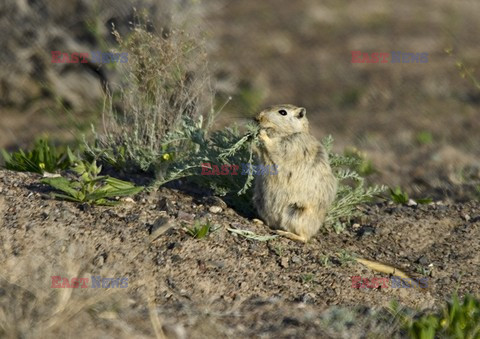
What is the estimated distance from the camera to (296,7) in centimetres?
1427

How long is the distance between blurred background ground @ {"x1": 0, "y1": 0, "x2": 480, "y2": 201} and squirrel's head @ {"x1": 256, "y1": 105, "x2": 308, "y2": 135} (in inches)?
54.4

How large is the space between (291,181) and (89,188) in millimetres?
1405

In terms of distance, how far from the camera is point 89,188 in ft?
16.4

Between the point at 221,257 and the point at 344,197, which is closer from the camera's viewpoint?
the point at 221,257

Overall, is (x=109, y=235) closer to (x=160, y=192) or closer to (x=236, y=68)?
(x=160, y=192)

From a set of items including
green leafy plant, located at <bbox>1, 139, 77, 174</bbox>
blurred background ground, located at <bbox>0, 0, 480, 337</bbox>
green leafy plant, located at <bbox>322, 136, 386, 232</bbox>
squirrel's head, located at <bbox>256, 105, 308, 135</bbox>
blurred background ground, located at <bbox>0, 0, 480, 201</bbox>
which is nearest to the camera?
blurred background ground, located at <bbox>0, 0, 480, 337</bbox>

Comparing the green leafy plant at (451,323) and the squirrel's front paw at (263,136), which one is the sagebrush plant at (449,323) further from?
the squirrel's front paw at (263,136)

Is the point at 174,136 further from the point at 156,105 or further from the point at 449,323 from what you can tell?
the point at 449,323

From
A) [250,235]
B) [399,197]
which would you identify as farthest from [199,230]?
[399,197]

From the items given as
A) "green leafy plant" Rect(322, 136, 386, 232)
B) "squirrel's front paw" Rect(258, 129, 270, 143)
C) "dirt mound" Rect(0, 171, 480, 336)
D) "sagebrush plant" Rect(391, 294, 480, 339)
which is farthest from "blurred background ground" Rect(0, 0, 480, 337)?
"sagebrush plant" Rect(391, 294, 480, 339)

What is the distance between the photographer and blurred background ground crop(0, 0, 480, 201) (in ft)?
27.1

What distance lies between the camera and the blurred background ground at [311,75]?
27.1ft

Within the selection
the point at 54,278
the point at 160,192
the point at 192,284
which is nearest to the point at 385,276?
the point at 192,284

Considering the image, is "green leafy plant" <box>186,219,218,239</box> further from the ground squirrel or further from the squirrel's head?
the squirrel's head
